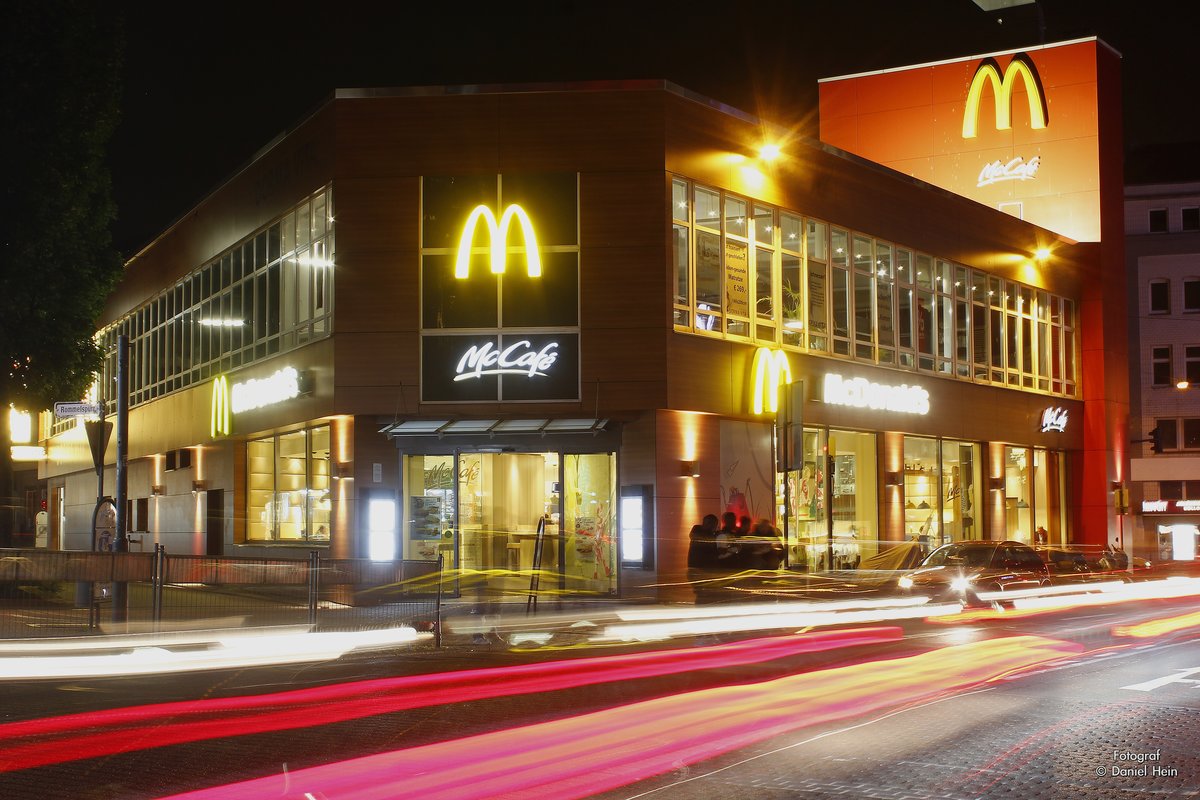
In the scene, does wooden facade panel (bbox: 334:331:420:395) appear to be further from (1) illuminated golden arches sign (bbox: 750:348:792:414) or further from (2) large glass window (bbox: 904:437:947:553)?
(2) large glass window (bbox: 904:437:947:553)

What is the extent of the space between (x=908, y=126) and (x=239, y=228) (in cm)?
2356

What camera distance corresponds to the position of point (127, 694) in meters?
11.8

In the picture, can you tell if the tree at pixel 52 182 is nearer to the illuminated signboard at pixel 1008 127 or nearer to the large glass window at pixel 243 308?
the large glass window at pixel 243 308

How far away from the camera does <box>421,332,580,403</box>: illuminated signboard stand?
2428cm

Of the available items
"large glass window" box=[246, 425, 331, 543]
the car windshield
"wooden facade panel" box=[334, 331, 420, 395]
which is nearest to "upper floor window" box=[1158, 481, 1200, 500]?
the car windshield

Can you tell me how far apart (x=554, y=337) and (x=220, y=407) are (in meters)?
11.1

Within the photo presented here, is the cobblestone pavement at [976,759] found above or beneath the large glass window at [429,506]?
beneath

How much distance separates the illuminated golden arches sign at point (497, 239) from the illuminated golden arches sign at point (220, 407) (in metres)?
9.50

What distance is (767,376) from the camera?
86.9ft

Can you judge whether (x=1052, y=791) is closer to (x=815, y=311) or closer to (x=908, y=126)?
(x=815, y=311)

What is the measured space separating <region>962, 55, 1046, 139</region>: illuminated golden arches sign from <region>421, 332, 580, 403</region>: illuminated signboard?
1998cm

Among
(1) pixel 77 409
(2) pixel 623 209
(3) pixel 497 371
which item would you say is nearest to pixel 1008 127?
(2) pixel 623 209

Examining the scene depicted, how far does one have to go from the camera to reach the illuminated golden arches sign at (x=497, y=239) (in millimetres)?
24156

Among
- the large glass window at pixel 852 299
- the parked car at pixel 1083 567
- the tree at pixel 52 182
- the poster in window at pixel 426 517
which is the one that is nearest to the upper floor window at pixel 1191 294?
the large glass window at pixel 852 299
